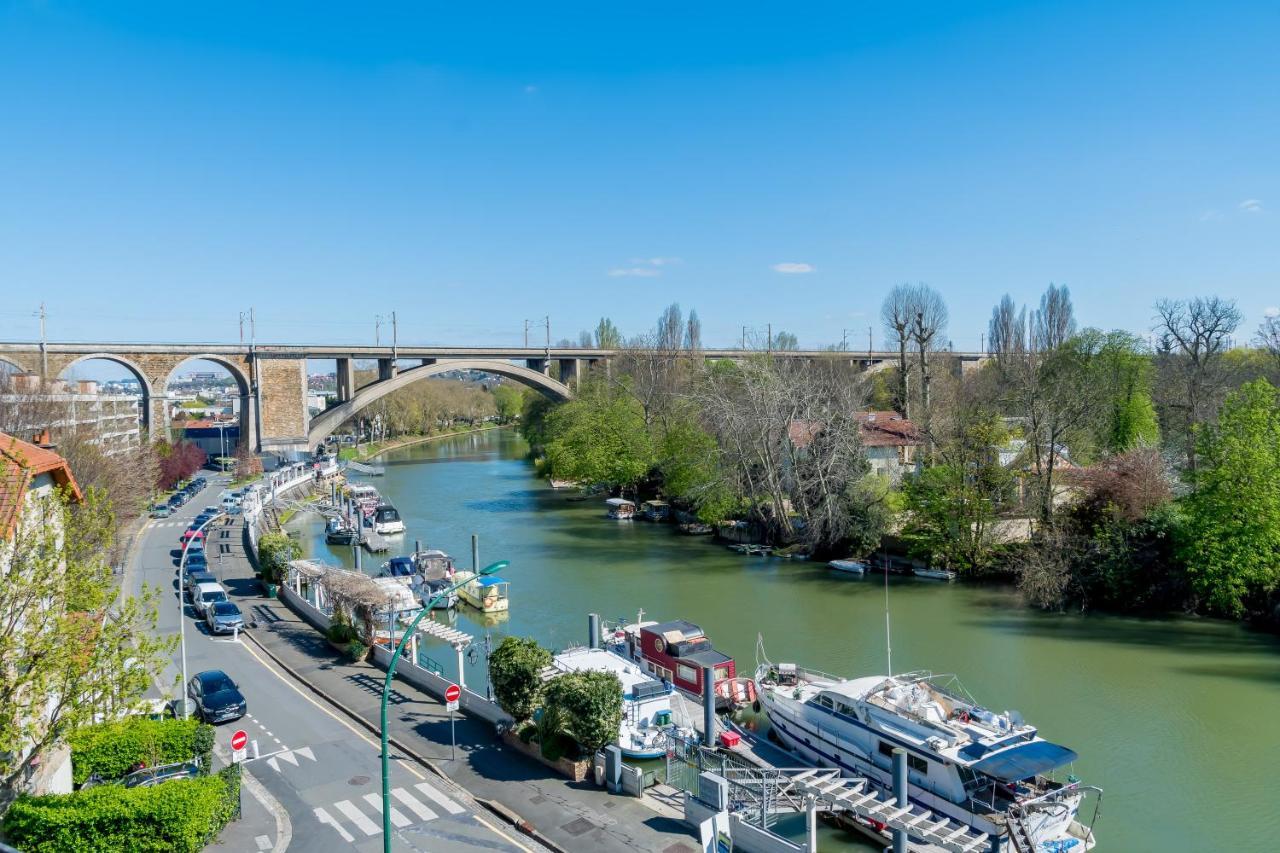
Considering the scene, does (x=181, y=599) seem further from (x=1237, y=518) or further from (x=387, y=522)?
(x=1237, y=518)

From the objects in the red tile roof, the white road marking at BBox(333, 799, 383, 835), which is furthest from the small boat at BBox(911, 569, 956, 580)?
the red tile roof

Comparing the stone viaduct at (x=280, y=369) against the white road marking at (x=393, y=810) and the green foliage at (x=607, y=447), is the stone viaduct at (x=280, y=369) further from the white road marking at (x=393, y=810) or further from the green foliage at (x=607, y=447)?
the white road marking at (x=393, y=810)

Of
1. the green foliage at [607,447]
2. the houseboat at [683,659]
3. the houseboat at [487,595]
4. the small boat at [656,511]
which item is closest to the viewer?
the houseboat at [683,659]

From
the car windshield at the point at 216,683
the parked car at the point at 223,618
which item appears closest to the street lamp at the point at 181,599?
the car windshield at the point at 216,683

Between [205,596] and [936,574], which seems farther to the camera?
[936,574]

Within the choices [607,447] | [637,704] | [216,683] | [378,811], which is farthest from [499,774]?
[607,447]

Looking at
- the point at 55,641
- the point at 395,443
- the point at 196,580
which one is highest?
the point at 55,641

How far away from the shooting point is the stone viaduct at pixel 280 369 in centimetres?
5250

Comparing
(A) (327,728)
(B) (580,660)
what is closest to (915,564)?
(B) (580,660)

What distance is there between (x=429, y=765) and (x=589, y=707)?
2659 millimetres

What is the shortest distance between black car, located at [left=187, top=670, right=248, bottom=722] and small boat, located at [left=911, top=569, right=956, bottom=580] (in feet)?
63.8

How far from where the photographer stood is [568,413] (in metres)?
48.3

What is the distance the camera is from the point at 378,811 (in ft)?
36.8

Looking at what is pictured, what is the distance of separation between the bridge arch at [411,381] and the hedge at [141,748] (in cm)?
4960
